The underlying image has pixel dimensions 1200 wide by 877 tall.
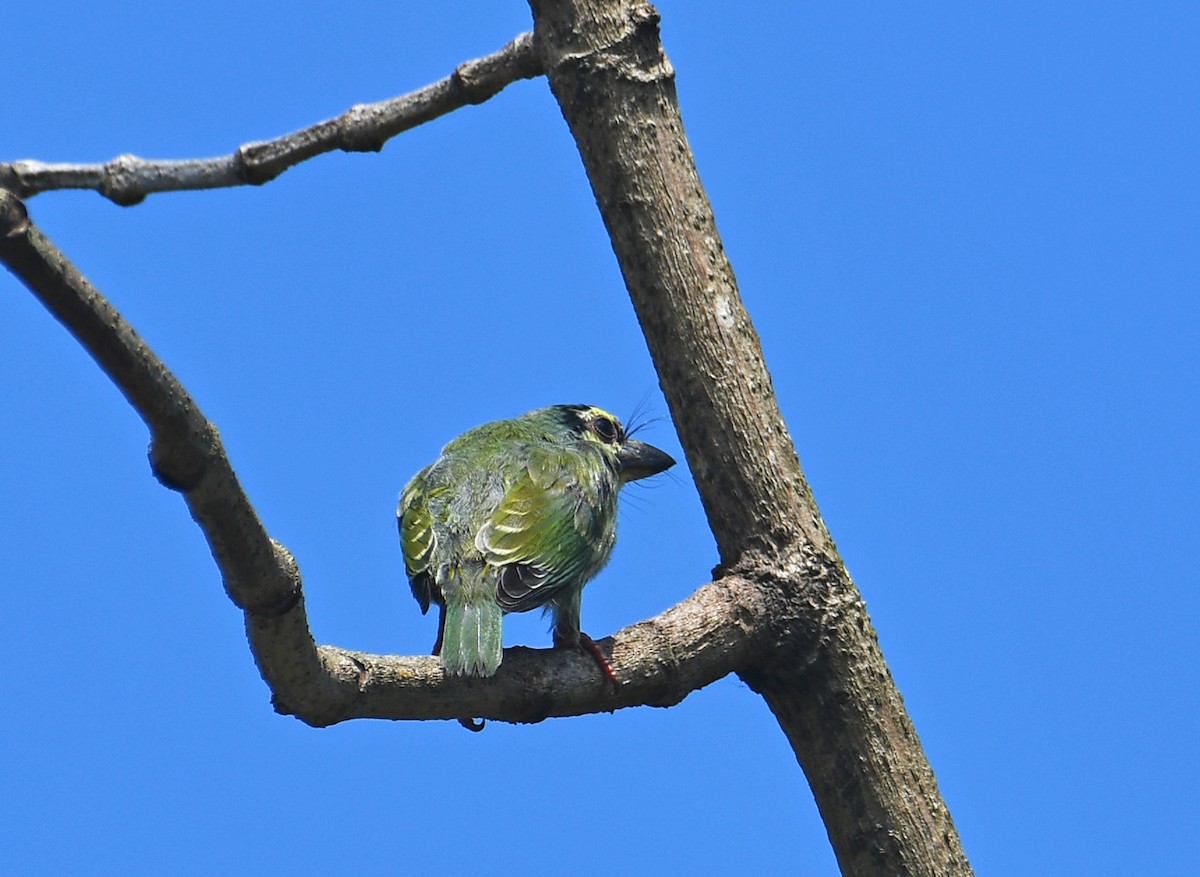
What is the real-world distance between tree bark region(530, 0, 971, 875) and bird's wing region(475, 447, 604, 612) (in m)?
0.74

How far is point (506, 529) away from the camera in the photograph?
519 centimetres

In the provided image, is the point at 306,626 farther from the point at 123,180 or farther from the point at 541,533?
the point at 541,533

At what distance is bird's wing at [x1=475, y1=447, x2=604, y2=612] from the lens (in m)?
5.01

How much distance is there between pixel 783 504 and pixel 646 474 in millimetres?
1971

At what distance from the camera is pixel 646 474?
6.48 metres

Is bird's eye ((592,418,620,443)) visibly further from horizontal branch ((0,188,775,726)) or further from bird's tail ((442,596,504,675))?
horizontal branch ((0,188,775,726))

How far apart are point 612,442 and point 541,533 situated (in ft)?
4.37

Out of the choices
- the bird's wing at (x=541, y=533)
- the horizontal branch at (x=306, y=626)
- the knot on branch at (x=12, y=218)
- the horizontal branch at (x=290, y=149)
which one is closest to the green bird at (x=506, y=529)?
the bird's wing at (x=541, y=533)

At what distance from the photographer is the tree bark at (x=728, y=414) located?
4.46m

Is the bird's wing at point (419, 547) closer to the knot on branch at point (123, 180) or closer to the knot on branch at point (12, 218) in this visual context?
the knot on branch at point (123, 180)

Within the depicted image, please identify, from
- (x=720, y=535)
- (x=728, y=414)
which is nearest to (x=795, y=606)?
(x=720, y=535)

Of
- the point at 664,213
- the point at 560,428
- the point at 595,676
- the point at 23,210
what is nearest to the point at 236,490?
the point at 23,210

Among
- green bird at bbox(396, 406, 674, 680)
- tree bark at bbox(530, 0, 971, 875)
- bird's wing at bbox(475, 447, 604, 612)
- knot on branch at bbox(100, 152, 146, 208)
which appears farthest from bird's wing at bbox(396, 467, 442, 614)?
knot on branch at bbox(100, 152, 146, 208)

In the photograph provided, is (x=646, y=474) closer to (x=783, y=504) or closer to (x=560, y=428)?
(x=560, y=428)
